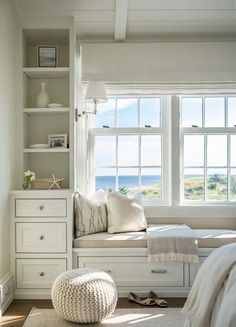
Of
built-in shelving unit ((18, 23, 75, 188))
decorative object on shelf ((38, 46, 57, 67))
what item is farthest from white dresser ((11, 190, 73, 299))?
decorative object on shelf ((38, 46, 57, 67))

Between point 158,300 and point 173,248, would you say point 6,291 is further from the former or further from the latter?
point 173,248

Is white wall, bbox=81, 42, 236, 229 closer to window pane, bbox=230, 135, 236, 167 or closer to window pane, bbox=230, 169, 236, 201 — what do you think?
window pane, bbox=230, 169, 236, 201

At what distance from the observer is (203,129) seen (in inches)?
169

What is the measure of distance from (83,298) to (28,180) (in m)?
1.38

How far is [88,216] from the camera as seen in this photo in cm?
372

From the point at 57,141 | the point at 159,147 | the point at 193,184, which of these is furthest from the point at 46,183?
the point at 193,184

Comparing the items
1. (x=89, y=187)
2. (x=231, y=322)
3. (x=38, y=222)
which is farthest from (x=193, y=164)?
(x=231, y=322)

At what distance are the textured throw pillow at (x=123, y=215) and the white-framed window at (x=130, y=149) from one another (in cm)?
48

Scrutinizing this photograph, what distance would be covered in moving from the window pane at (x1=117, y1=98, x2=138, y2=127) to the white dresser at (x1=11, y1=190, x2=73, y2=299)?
1176 millimetres

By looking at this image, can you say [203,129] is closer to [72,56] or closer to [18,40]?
[72,56]

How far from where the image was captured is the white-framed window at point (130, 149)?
14.1ft

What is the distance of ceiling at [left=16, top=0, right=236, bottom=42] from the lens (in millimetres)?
3664

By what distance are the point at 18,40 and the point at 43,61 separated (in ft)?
1.01

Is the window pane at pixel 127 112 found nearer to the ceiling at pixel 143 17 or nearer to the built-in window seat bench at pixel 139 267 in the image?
the ceiling at pixel 143 17
